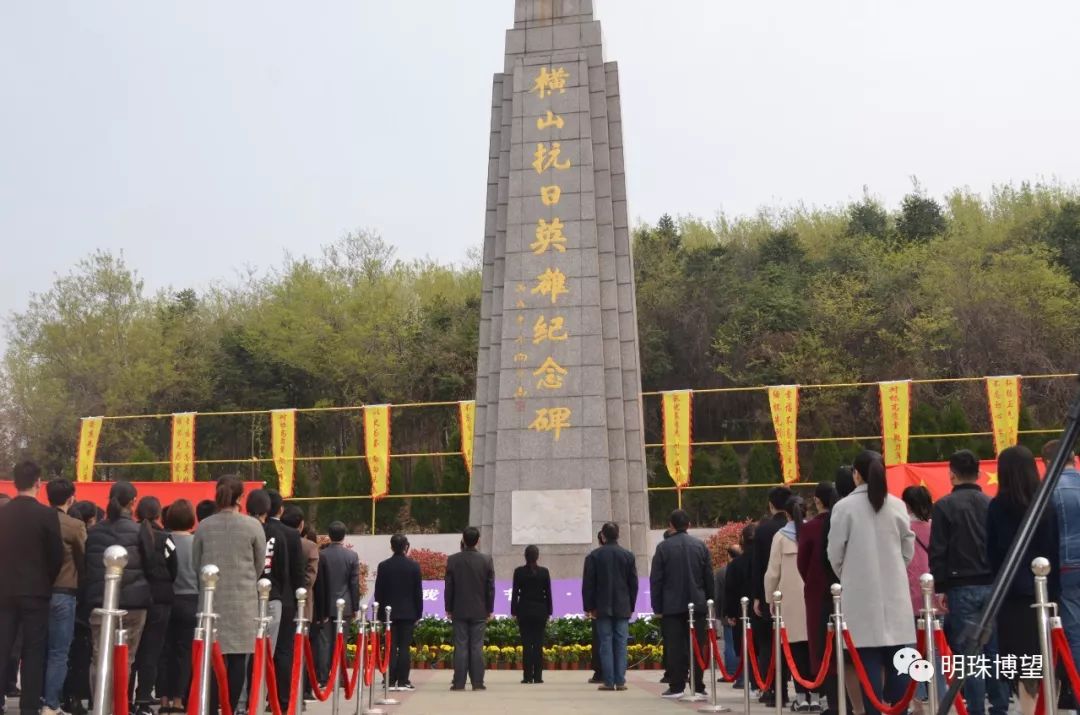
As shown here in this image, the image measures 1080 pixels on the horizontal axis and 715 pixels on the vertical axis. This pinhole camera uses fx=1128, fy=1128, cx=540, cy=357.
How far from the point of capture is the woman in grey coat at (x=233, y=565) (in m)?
5.28

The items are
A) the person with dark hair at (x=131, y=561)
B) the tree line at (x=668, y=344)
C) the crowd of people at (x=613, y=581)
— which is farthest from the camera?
the tree line at (x=668, y=344)

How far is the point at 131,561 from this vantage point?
584 cm

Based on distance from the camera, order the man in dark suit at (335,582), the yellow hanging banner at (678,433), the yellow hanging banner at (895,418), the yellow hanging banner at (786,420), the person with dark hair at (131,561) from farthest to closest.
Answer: the yellow hanging banner at (786,420)
the yellow hanging banner at (895,418)
the yellow hanging banner at (678,433)
the man in dark suit at (335,582)
the person with dark hair at (131,561)

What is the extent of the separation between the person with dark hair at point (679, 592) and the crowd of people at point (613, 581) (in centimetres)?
1

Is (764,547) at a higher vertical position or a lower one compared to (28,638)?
higher

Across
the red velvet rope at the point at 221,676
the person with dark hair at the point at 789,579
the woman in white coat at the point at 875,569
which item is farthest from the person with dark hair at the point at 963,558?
the red velvet rope at the point at 221,676

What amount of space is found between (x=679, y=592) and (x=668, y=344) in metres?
20.8

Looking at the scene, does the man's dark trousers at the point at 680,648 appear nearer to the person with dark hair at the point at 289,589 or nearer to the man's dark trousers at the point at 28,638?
the person with dark hair at the point at 289,589

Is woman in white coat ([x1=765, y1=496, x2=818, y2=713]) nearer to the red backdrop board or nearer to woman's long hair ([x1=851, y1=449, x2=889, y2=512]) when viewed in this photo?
woman's long hair ([x1=851, y1=449, x2=889, y2=512])

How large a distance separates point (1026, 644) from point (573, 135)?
925 cm

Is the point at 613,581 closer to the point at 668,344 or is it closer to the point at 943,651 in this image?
the point at 943,651

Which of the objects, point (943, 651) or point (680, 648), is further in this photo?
point (680, 648)

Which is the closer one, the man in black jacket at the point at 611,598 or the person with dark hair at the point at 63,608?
the person with dark hair at the point at 63,608

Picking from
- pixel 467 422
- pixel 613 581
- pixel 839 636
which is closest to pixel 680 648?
pixel 613 581
